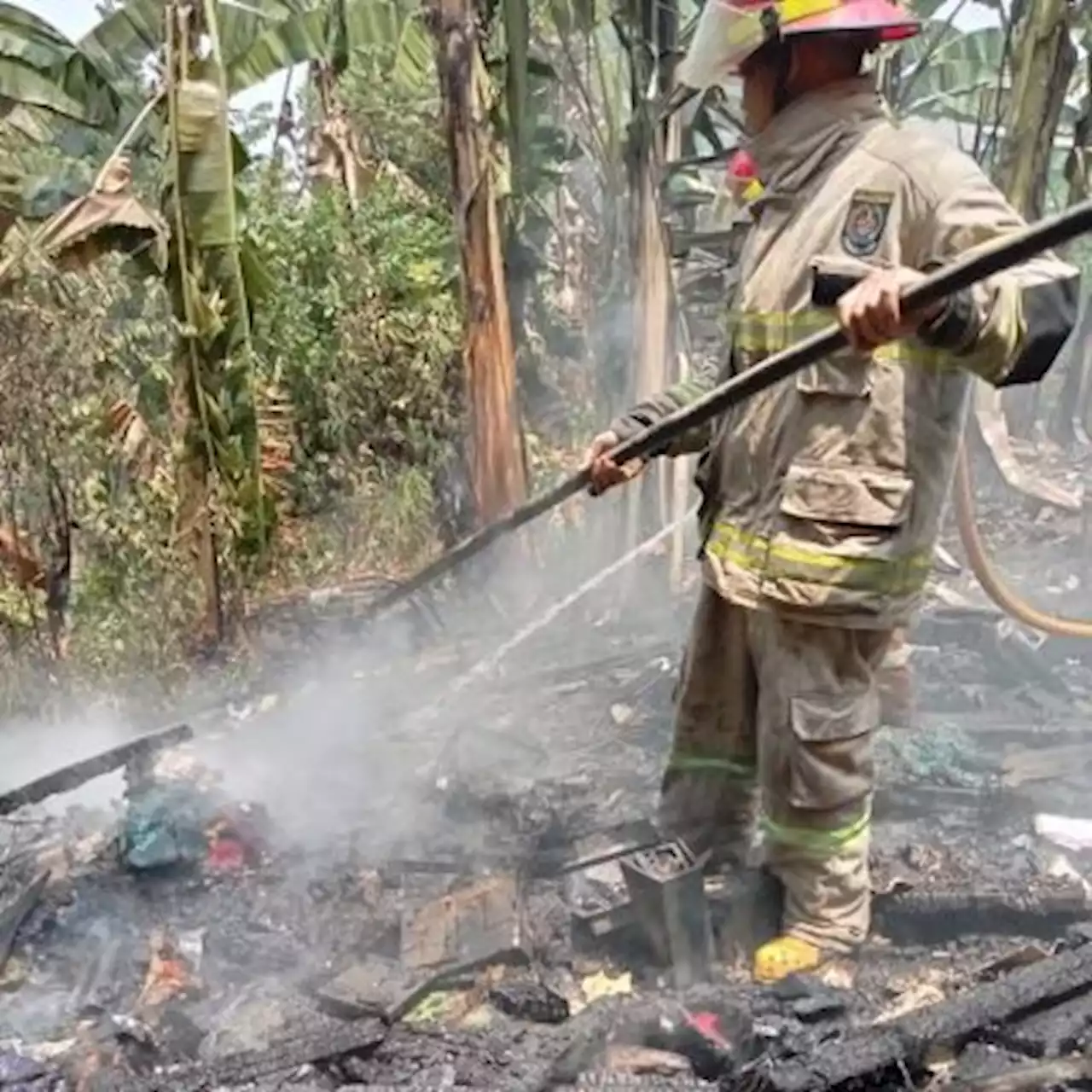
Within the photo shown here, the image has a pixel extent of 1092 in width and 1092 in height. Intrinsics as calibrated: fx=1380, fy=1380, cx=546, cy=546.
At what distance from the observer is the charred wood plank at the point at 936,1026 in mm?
2676

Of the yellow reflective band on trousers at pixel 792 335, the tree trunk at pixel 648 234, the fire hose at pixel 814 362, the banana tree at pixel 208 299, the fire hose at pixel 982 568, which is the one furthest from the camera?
the tree trunk at pixel 648 234

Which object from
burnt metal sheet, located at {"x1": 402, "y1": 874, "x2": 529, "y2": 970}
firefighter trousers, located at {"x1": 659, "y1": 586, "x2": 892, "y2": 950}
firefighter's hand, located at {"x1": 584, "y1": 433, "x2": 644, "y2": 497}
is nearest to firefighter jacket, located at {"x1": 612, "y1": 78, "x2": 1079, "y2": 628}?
firefighter trousers, located at {"x1": 659, "y1": 586, "x2": 892, "y2": 950}

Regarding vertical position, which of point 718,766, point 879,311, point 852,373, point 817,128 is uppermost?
point 817,128

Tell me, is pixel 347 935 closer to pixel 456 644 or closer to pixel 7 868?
pixel 7 868

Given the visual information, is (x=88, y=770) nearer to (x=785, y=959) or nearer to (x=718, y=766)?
(x=718, y=766)

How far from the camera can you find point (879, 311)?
2.56 metres

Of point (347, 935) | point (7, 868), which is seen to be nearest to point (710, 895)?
point (347, 935)

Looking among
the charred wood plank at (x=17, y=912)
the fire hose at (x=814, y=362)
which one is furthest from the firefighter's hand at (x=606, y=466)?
the charred wood plank at (x=17, y=912)

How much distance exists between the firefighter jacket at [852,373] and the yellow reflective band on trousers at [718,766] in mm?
612

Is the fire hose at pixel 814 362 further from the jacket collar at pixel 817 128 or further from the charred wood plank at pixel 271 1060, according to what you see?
the charred wood plank at pixel 271 1060

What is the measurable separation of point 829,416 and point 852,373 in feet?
0.37

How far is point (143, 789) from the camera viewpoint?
440 cm

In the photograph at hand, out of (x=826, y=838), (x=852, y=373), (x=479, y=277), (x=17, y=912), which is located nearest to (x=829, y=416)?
(x=852, y=373)

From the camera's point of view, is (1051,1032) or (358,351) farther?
(358,351)
